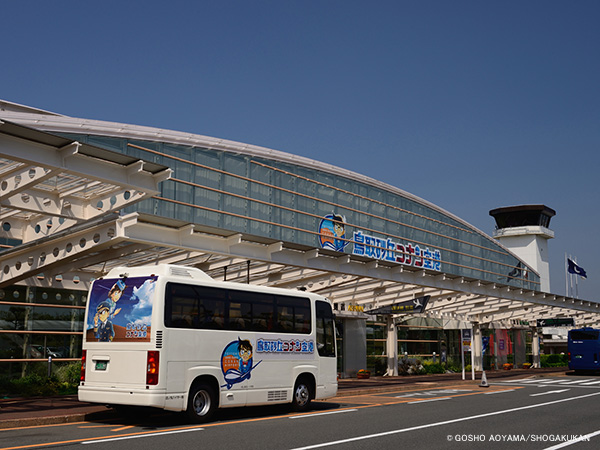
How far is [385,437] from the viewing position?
11.3 metres

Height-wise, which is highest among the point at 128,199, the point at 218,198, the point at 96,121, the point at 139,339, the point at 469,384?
the point at 96,121

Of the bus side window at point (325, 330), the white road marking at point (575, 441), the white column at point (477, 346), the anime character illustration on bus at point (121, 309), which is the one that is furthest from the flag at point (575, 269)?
the anime character illustration on bus at point (121, 309)

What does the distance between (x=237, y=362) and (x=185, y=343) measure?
5.58ft

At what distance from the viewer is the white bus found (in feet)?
42.2

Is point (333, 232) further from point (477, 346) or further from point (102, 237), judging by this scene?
point (102, 237)

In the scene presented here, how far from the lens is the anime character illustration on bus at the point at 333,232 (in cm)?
3694

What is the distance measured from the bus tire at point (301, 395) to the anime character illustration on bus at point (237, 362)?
6.01 feet

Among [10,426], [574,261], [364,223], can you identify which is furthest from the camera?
[574,261]

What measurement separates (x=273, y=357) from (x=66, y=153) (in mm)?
6780

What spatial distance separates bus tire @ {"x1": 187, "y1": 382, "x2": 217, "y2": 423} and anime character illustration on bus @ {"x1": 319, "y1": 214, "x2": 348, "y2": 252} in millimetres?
22874

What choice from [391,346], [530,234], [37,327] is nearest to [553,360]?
[530,234]

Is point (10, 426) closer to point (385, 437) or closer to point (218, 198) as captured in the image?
point (385, 437)

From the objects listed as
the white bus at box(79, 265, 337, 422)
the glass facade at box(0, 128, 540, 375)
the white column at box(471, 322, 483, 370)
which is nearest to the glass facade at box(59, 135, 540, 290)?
the glass facade at box(0, 128, 540, 375)

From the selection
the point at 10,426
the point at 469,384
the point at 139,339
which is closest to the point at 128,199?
the point at 139,339
